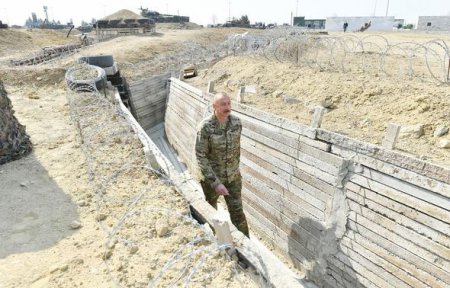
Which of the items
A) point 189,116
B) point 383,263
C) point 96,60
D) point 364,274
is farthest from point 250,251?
point 96,60

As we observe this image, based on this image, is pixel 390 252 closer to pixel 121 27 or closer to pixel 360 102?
pixel 360 102

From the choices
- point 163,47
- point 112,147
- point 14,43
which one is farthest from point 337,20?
point 112,147

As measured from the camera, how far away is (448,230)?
13.7 ft

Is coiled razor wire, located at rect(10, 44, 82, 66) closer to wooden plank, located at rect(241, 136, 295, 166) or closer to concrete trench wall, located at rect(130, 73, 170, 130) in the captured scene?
concrete trench wall, located at rect(130, 73, 170, 130)

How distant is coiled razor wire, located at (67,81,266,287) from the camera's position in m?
3.48

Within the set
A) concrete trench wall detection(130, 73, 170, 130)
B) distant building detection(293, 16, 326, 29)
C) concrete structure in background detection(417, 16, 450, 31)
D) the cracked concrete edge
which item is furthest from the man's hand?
distant building detection(293, 16, 326, 29)

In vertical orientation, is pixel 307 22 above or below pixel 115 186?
above

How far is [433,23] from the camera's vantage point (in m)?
45.7

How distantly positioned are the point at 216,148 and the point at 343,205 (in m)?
2.49

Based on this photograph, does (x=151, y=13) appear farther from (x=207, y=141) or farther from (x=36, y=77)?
(x=207, y=141)

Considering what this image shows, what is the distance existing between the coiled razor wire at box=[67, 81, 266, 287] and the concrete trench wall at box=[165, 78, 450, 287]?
2.59 metres

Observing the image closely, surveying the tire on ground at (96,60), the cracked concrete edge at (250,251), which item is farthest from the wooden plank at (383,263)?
the tire on ground at (96,60)

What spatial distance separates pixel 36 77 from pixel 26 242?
12548mm

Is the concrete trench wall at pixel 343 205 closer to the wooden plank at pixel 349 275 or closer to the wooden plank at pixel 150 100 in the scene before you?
the wooden plank at pixel 349 275
